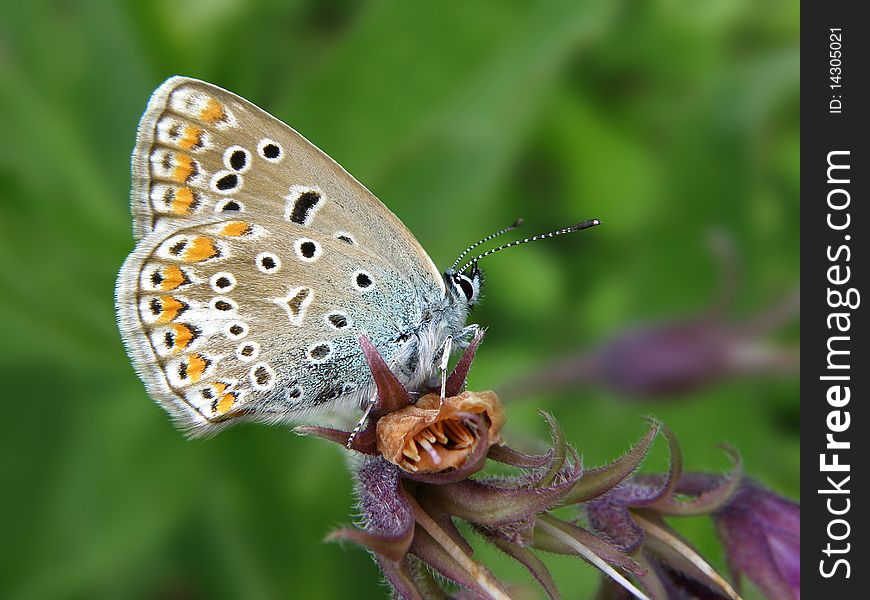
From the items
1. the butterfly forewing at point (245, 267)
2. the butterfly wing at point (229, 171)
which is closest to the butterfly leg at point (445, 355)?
the butterfly forewing at point (245, 267)

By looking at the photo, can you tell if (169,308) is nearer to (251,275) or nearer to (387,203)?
(251,275)

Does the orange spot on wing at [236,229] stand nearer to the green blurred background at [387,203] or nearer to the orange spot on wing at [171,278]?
the orange spot on wing at [171,278]

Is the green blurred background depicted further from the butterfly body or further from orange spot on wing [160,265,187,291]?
orange spot on wing [160,265,187,291]

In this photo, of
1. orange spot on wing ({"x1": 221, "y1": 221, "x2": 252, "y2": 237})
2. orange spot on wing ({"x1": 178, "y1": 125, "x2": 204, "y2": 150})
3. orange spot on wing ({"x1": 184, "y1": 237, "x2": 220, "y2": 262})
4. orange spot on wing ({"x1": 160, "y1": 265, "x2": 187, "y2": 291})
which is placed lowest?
orange spot on wing ({"x1": 160, "y1": 265, "x2": 187, "y2": 291})

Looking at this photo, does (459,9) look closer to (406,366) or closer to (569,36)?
(569,36)

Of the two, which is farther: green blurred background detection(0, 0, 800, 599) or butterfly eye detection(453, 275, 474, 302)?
green blurred background detection(0, 0, 800, 599)

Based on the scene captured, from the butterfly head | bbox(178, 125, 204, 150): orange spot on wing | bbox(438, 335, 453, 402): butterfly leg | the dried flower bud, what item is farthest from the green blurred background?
the dried flower bud

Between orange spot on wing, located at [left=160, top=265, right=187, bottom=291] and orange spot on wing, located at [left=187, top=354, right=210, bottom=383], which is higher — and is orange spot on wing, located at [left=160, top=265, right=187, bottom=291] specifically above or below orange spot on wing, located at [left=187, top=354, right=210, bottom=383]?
above
